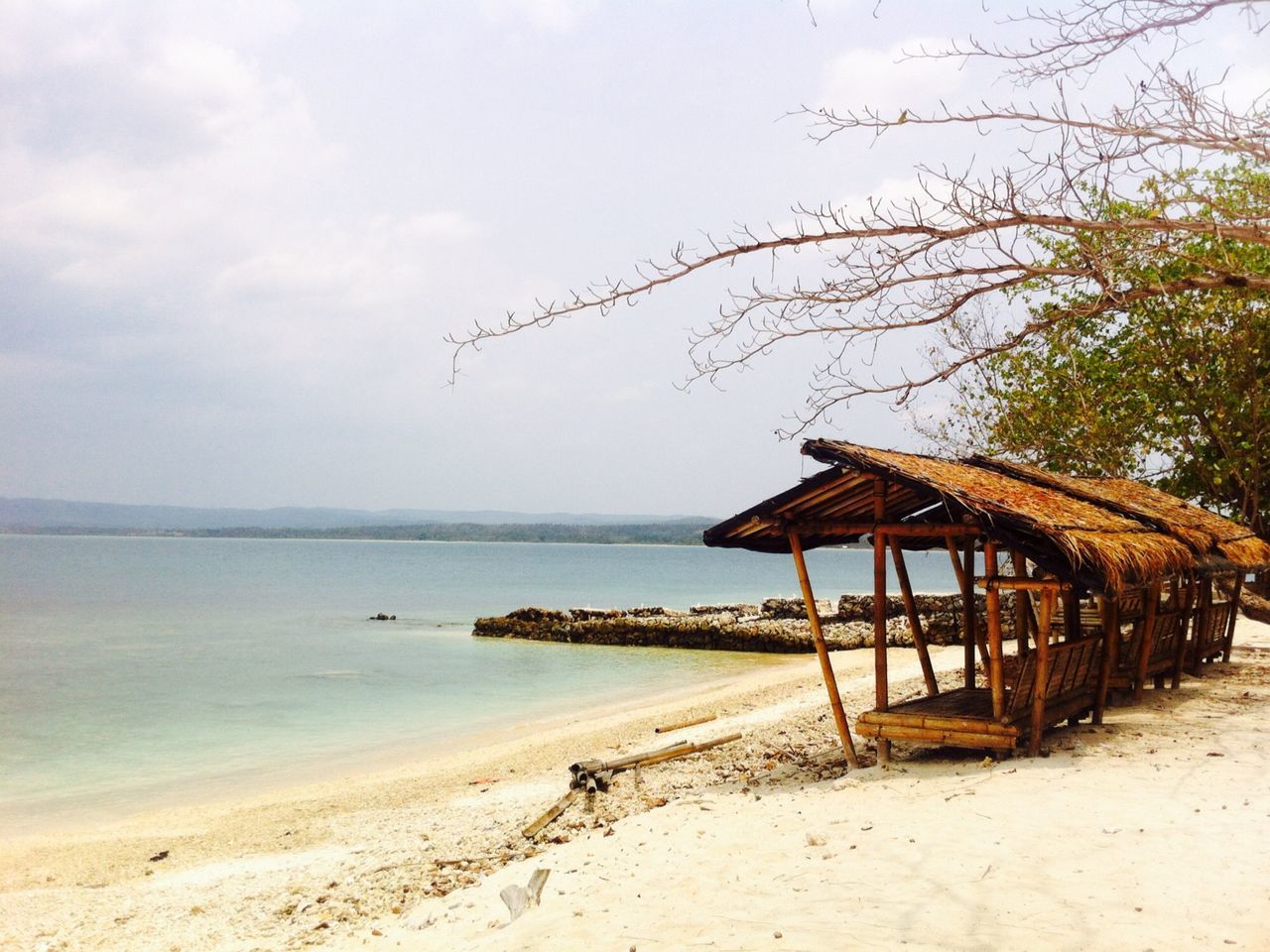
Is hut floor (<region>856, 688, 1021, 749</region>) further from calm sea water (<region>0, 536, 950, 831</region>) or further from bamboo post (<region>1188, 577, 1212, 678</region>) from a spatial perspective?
calm sea water (<region>0, 536, 950, 831</region>)

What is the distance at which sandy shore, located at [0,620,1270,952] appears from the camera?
206 inches

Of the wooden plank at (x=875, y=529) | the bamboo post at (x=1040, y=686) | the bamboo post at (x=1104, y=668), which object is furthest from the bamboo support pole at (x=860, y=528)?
the bamboo post at (x=1104, y=668)

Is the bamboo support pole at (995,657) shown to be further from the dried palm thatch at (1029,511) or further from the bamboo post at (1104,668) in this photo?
the bamboo post at (1104,668)

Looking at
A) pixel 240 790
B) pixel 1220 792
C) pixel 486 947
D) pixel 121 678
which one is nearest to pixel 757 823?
pixel 486 947

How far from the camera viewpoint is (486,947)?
565cm

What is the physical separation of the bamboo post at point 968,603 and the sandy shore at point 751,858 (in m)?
1.57

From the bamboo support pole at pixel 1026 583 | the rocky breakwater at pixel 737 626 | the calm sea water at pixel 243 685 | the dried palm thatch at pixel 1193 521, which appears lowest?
the calm sea water at pixel 243 685

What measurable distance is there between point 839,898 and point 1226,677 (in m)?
11.0

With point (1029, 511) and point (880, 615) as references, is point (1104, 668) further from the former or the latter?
point (1029, 511)

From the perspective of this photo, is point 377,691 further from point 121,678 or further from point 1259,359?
point 1259,359

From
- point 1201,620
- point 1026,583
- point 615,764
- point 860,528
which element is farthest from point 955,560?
point 1201,620

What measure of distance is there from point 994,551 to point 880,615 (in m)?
1.16

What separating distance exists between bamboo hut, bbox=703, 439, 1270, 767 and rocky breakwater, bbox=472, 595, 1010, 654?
16.7 meters

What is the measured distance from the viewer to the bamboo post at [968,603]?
10022mm
